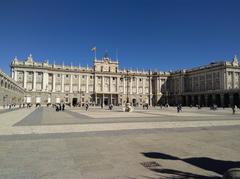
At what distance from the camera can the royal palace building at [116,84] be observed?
8694 cm

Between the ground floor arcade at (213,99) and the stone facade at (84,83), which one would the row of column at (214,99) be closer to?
the ground floor arcade at (213,99)

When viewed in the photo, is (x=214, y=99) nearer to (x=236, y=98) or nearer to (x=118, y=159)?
(x=236, y=98)

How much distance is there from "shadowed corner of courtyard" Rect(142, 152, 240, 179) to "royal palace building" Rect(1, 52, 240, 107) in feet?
248

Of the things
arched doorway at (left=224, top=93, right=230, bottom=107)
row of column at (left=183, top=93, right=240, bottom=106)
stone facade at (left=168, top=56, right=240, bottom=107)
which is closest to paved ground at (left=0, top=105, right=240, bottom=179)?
stone facade at (left=168, top=56, right=240, bottom=107)

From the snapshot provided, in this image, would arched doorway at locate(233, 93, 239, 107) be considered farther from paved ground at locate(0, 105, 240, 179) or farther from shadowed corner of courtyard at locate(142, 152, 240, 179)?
shadowed corner of courtyard at locate(142, 152, 240, 179)

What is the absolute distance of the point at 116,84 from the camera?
112000 mm

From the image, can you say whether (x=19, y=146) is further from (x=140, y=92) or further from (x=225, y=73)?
(x=140, y=92)

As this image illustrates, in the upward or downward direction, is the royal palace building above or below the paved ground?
above

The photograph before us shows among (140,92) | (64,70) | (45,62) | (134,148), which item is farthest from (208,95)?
(134,148)

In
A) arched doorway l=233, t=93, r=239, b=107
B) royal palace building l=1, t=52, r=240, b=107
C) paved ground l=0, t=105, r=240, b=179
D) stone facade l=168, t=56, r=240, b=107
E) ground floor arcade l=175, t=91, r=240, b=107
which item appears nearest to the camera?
paved ground l=0, t=105, r=240, b=179

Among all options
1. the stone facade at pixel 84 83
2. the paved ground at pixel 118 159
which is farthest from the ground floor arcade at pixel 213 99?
the paved ground at pixel 118 159

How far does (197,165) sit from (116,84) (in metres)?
106

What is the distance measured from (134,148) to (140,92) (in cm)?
10879

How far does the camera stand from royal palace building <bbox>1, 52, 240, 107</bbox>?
86.9 metres
